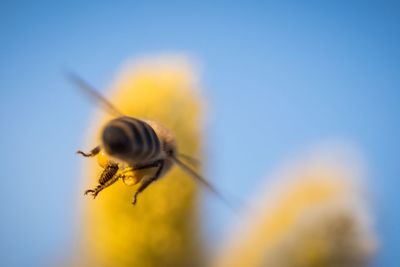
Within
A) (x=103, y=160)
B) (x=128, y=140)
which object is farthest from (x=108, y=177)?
(x=128, y=140)

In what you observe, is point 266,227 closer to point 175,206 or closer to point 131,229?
point 175,206

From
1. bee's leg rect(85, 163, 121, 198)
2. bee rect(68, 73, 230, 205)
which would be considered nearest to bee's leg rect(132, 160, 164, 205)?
bee rect(68, 73, 230, 205)

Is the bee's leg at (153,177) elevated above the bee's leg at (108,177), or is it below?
above

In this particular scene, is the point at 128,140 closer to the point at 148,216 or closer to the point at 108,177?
the point at 108,177

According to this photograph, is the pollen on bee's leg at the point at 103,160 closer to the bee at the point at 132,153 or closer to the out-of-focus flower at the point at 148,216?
the bee at the point at 132,153

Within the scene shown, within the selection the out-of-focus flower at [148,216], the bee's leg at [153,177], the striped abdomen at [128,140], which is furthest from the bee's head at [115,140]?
the out-of-focus flower at [148,216]

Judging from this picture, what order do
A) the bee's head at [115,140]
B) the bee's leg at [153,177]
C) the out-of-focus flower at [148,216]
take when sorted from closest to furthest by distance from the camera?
the bee's head at [115,140]
the bee's leg at [153,177]
the out-of-focus flower at [148,216]

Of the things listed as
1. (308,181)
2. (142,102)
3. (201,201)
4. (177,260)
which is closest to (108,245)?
(177,260)

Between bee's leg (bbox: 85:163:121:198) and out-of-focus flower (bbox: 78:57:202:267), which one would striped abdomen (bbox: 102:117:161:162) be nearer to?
bee's leg (bbox: 85:163:121:198)
